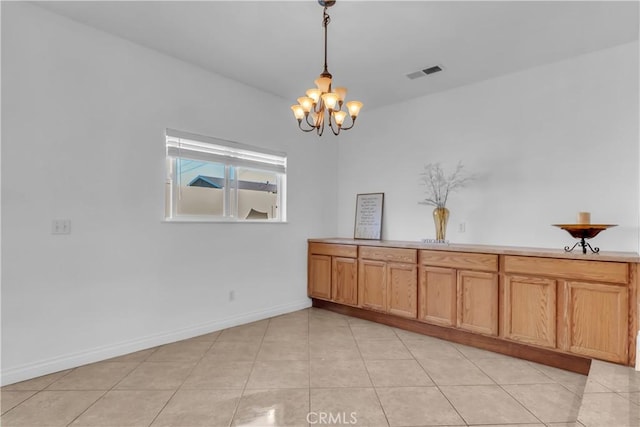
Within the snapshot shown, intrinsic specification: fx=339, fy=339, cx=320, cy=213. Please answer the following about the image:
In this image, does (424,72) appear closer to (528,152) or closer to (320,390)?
(528,152)

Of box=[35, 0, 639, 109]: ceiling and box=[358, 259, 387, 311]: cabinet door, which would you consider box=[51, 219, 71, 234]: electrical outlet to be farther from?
box=[358, 259, 387, 311]: cabinet door

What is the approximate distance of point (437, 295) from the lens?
344cm

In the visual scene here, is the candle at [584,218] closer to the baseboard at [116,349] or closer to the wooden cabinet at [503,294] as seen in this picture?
the wooden cabinet at [503,294]

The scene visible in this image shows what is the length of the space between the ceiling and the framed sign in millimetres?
1628

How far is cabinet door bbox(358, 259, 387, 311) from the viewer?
3.87m

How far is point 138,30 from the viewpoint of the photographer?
290cm

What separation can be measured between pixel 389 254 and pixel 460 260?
799mm

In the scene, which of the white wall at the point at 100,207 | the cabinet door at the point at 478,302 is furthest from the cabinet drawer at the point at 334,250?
the cabinet door at the point at 478,302

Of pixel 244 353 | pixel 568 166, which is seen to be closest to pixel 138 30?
pixel 244 353

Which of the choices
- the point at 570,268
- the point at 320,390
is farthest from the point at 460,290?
the point at 320,390

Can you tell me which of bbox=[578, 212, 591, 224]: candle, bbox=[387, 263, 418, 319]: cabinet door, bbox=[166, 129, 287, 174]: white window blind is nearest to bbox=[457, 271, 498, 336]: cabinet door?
bbox=[387, 263, 418, 319]: cabinet door

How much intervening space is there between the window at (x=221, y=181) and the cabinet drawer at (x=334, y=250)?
587 millimetres

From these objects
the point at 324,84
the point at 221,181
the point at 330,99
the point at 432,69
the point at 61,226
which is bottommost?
the point at 61,226

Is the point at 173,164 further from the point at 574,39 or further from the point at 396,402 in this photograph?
the point at 574,39
